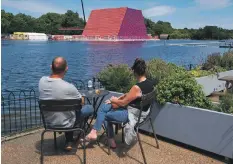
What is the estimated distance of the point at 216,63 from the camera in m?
8.80

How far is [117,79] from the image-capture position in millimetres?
5176

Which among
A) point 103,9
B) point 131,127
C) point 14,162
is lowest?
point 14,162

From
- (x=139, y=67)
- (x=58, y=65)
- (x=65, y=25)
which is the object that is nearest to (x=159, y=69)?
(x=139, y=67)

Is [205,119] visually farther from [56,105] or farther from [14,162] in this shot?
[14,162]

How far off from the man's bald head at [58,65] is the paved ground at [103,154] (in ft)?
3.50

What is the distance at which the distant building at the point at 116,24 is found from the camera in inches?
3504

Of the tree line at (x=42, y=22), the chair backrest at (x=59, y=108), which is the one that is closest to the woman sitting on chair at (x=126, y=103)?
the chair backrest at (x=59, y=108)

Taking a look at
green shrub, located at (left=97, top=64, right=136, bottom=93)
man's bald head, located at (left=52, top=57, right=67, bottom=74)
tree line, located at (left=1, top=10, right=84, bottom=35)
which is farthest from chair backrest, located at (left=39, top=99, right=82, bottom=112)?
tree line, located at (left=1, top=10, right=84, bottom=35)

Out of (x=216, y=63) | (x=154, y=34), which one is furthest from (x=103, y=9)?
(x=216, y=63)

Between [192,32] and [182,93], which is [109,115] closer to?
[182,93]

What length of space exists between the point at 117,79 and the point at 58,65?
190 centimetres

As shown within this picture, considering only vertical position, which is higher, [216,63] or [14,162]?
[216,63]

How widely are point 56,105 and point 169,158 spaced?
5.01 ft

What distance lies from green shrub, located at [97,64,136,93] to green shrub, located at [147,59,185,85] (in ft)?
1.22
